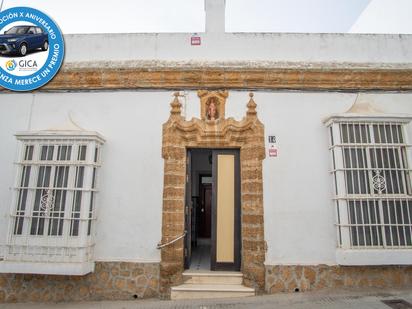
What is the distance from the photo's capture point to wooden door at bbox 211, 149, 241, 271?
4645 millimetres

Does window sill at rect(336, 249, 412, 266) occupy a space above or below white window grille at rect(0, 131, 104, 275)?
below

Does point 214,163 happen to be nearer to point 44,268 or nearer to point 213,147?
point 213,147

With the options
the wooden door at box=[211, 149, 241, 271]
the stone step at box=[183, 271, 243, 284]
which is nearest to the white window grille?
the stone step at box=[183, 271, 243, 284]

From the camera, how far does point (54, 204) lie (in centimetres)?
444

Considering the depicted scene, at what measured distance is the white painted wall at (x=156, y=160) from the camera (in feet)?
14.8

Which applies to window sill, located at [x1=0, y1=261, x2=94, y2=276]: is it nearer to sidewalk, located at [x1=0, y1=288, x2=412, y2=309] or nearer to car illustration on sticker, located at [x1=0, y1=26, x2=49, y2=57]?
sidewalk, located at [x1=0, y1=288, x2=412, y2=309]

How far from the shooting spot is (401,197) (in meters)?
4.37

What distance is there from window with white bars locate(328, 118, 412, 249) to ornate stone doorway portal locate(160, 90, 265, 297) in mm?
1307

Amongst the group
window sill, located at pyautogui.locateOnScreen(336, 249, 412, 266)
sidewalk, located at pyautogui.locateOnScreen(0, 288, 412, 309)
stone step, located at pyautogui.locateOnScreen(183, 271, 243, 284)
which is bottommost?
sidewalk, located at pyautogui.locateOnScreen(0, 288, 412, 309)

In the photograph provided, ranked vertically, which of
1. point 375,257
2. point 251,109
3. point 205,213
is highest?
point 251,109

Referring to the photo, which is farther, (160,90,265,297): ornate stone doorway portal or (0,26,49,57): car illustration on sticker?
(0,26,49,57): car illustration on sticker

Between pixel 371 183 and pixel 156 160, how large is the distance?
12.0 feet

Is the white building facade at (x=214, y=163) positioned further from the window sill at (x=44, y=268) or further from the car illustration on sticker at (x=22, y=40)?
the car illustration on sticker at (x=22, y=40)

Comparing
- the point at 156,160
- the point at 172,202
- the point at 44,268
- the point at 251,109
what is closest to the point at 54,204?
the point at 44,268
